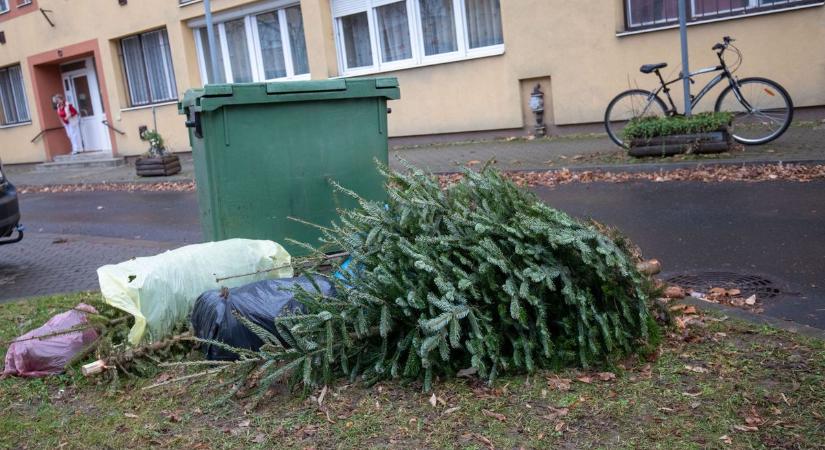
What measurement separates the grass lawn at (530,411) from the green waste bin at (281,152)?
1.76 metres

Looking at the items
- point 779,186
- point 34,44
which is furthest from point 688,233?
point 34,44

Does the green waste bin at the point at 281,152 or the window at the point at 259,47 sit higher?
the window at the point at 259,47

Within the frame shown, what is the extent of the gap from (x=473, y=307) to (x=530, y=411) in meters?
0.54

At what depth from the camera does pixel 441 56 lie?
16.4 metres

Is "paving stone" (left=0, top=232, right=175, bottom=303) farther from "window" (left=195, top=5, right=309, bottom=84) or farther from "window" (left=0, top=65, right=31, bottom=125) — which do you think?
"window" (left=0, top=65, right=31, bottom=125)

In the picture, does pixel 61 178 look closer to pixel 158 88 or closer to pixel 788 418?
pixel 158 88

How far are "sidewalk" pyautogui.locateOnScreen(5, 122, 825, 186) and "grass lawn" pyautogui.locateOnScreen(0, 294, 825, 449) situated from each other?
10.6ft

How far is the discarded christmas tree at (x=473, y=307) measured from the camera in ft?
12.4

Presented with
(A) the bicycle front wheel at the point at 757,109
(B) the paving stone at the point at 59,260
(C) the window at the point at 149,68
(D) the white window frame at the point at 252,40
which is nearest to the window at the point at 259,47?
(D) the white window frame at the point at 252,40

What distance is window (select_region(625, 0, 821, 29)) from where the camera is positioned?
40.3 feet

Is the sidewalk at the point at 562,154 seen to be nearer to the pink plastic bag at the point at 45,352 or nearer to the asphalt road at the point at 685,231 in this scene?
the asphalt road at the point at 685,231

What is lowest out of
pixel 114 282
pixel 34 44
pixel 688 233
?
pixel 688 233

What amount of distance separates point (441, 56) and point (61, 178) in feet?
35.7

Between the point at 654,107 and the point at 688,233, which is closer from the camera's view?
the point at 688,233
